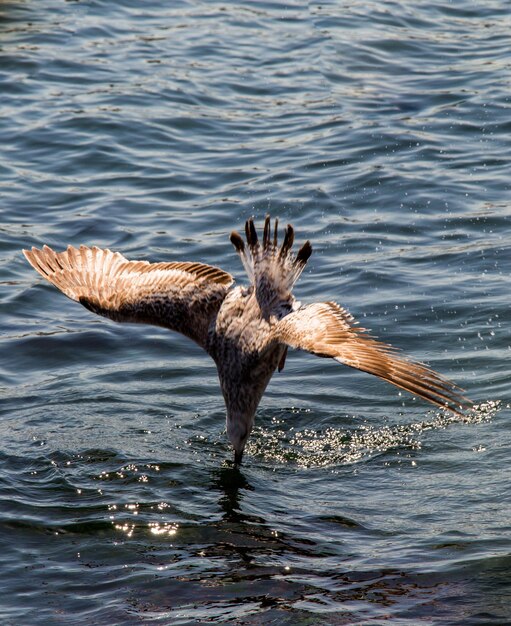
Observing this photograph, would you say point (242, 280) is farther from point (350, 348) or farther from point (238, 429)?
point (350, 348)

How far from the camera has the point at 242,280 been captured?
405 inches

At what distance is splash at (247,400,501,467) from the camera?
7840 millimetres

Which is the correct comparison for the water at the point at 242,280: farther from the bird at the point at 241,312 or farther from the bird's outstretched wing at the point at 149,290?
the bird's outstretched wing at the point at 149,290

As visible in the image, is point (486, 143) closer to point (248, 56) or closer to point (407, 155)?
point (407, 155)

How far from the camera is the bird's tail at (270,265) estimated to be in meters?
Result: 7.62

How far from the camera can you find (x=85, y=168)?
13.2m

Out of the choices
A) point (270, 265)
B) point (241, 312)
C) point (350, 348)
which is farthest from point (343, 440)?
point (350, 348)

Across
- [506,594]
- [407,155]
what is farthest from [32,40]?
[506,594]

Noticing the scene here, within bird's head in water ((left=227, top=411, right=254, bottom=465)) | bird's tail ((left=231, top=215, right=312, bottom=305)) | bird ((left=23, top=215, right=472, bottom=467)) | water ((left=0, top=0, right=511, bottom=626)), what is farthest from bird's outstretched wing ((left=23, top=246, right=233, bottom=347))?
water ((left=0, top=0, right=511, bottom=626))

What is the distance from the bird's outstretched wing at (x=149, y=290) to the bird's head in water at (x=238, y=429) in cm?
63

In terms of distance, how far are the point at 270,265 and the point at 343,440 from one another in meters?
1.26

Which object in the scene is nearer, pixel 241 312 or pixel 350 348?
pixel 350 348

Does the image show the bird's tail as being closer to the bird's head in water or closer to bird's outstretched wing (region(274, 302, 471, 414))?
bird's outstretched wing (region(274, 302, 471, 414))

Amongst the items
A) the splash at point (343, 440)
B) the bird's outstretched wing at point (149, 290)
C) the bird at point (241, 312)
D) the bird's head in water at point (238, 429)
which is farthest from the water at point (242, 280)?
the bird's outstretched wing at point (149, 290)
